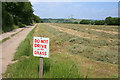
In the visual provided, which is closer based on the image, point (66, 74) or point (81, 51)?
point (66, 74)

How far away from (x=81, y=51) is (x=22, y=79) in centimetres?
524

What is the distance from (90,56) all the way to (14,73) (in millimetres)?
4544

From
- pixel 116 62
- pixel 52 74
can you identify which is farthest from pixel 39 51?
pixel 116 62

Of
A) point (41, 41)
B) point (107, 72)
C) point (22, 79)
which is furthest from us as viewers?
point (107, 72)

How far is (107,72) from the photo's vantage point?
18.5 feet

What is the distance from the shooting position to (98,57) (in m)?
7.71

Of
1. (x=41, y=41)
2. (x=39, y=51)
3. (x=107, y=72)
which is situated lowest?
(x=107, y=72)

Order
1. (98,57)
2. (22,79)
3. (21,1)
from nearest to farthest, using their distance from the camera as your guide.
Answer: (22,79)
(98,57)
(21,1)

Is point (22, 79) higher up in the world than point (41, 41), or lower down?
lower down

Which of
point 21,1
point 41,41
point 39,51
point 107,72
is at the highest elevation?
point 21,1

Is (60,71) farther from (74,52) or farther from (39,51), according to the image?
(74,52)

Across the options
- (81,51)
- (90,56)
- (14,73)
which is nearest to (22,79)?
(14,73)

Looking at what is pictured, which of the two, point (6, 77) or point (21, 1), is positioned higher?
point (21, 1)

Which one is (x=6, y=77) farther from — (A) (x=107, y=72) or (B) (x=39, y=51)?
(A) (x=107, y=72)
